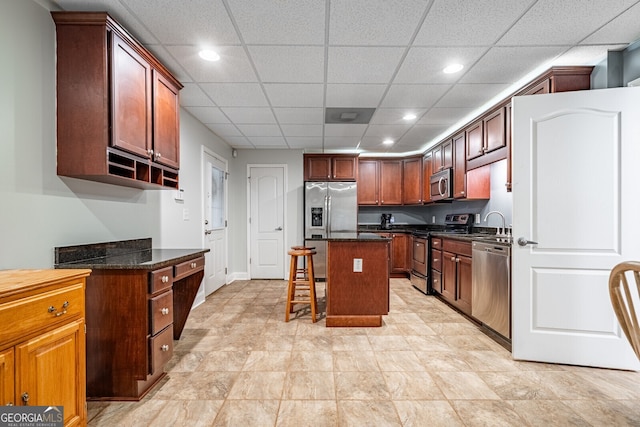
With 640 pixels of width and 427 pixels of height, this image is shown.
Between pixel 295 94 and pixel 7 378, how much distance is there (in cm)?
297

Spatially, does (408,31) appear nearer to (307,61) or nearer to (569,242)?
(307,61)

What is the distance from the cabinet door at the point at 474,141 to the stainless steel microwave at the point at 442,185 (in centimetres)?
62

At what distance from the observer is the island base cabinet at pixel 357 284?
3221 mm

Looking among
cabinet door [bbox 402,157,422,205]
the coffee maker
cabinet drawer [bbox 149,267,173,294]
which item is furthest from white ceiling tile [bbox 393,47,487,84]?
the coffee maker

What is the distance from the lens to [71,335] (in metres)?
1.47

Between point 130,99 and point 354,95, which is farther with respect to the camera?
point 354,95

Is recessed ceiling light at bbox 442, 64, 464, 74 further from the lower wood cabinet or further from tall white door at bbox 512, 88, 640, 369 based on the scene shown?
the lower wood cabinet

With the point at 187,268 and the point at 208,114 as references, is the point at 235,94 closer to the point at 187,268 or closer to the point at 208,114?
the point at 208,114

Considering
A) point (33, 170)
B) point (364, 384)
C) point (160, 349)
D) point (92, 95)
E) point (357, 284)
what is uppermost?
point (92, 95)

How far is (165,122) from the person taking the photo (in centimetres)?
264

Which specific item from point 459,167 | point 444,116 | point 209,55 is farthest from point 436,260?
point 209,55

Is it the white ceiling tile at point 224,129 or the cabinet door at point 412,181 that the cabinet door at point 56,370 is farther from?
the cabinet door at point 412,181

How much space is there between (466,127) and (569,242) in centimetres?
223

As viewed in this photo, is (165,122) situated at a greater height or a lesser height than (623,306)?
greater
